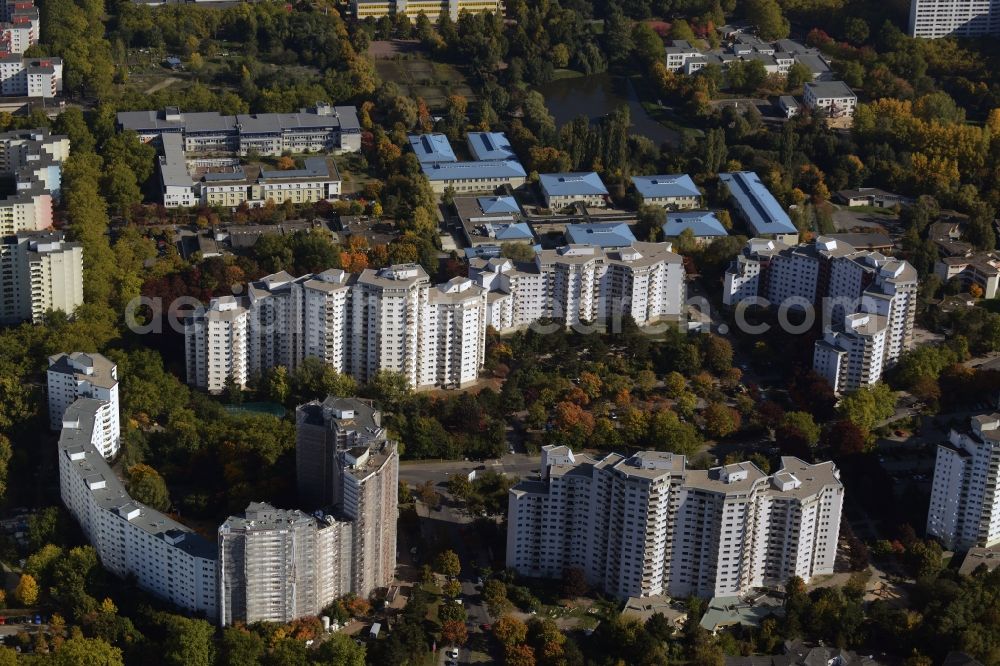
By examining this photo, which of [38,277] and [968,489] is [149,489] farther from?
[968,489]

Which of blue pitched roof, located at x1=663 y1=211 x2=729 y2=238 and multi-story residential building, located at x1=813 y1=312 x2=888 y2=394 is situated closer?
multi-story residential building, located at x1=813 y1=312 x2=888 y2=394

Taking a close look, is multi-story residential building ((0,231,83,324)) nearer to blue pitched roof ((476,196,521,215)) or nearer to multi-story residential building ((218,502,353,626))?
blue pitched roof ((476,196,521,215))

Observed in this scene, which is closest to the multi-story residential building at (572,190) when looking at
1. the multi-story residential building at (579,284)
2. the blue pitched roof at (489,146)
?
the blue pitched roof at (489,146)

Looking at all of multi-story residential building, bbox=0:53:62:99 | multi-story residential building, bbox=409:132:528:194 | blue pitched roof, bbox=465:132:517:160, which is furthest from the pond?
multi-story residential building, bbox=0:53:62:99

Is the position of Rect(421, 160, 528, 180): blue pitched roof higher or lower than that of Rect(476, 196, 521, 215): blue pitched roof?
higher

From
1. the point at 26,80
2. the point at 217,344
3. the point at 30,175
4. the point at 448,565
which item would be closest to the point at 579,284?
the point at 217,344

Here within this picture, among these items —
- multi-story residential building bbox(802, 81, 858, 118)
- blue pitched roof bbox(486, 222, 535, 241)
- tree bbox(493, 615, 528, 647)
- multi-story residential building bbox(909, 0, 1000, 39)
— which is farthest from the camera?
multi-story residential building bbox(909, 0, 1000, 39)

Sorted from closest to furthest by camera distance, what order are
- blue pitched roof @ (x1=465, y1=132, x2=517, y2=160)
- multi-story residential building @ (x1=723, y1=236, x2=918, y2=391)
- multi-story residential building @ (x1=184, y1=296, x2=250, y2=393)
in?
multi-story residential building @ (x1=184, y1=296, x2=250, y2=393) < multi-story residential building @ (x1=723, y1=236, x2=918, y2=391) < blue pitched roof @ (x1=465, y1=132, x2=517, y2=160)
